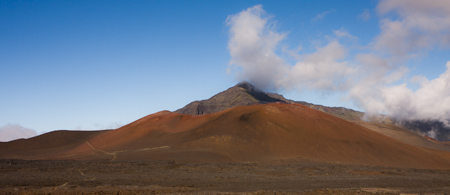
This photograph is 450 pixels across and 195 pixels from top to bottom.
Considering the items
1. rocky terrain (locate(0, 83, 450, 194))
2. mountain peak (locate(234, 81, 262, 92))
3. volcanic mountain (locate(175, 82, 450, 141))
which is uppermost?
mountain peak (locate(234, 81, 262, 92))

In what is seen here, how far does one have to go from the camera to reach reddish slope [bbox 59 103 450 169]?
43.7m

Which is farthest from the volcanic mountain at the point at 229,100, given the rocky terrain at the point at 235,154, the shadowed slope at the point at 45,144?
the shadowed slope at the point at 45,144

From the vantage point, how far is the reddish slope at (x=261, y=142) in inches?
1721

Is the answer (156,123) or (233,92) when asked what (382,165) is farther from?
(233,92)

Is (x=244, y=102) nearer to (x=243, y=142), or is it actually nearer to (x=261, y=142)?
(x=261, y=142)

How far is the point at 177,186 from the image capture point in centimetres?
2094

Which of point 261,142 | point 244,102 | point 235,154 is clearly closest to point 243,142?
point 261,142

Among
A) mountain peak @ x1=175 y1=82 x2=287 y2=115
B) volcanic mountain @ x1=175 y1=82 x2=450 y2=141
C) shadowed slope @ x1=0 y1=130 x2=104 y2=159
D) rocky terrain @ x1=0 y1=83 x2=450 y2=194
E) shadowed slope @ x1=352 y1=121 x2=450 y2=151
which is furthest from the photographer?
volcanic mountain @ x1=175 y1=82 x2=450 y2=141

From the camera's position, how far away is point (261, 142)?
46812 mm

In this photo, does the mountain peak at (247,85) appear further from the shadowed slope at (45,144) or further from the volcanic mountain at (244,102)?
the shadowed slope at (45,144)

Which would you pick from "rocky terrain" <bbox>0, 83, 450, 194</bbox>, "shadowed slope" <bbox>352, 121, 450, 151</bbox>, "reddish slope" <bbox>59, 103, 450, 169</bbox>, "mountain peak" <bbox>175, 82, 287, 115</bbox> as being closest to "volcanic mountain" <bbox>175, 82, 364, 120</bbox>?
"mountain peak" <bbox>175, 82, 287, 115</bbox>

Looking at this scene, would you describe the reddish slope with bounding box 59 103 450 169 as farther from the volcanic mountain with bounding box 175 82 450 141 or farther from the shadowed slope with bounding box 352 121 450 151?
the volcanic mountain with bounding box 175 82 450 141

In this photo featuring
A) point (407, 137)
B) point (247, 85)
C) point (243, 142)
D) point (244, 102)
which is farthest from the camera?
point (247, 85)

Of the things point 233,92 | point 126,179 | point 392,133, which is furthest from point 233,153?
point 233,92
